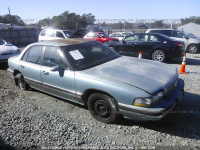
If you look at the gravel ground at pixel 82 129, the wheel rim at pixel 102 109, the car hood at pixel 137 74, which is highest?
the car hood at pixel 137 74

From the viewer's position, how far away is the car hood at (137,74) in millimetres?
2865

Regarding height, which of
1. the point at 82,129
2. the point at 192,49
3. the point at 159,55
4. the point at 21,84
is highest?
the point at 192,49

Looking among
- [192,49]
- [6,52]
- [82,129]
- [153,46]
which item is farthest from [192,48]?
[6,52]

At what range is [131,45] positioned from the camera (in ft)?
28.2

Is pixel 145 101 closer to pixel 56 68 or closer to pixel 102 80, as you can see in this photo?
pixel 102 80

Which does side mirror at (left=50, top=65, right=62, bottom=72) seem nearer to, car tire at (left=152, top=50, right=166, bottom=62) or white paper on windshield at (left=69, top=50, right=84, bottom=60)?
white paper on windshield at (left=69, top=50, right=84, bottom=60)

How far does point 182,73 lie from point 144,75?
12.5 feet

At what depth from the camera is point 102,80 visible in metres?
3.03

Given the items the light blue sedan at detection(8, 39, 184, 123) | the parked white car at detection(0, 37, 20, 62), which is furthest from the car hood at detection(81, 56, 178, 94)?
the parked white car at detection(0, 37, 20, 62)

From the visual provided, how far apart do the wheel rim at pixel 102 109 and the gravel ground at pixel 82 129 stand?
0.18 m

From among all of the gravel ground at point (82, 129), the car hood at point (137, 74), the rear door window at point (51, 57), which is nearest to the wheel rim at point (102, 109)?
the gravel ground at point (82, 129)

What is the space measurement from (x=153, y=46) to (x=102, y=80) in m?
5.78

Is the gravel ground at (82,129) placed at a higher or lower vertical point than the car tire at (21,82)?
lower

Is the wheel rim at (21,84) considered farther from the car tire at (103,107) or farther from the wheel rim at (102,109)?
the wheel rim at (102,109)
